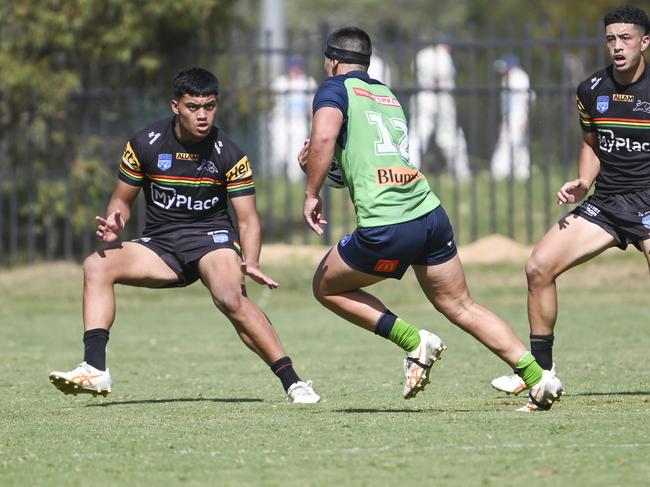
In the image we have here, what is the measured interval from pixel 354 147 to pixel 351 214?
46.7ft

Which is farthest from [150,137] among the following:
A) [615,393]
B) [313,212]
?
[615,393]

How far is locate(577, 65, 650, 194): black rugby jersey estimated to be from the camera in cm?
823

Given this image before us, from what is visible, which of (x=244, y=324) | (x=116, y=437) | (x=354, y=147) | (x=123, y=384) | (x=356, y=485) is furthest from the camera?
(x=123, y=384)

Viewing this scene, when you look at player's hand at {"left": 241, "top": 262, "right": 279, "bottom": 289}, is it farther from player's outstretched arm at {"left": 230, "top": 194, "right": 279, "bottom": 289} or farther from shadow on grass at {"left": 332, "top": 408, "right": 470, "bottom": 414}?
shadow on grass at {"left": 332, "top": 408, "right": 470, "bottom": 414}

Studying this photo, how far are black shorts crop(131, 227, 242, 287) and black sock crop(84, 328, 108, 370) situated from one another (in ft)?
1.91

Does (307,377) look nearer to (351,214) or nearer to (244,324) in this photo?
(244,324)

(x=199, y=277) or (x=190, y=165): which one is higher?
(x=190, y=165)


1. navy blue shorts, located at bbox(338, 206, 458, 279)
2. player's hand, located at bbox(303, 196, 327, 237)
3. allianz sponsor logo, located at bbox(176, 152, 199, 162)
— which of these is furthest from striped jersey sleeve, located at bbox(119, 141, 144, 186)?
navy blue shorts, located at bbox(338, 206, 458, 279)

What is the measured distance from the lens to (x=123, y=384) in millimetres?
9984

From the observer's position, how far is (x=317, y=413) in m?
7.82

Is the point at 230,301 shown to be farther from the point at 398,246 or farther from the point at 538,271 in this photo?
the point at 538,271

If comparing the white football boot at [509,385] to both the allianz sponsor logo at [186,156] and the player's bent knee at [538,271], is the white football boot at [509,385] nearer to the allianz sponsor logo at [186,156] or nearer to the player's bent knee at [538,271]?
the player's bent knee at [538,271]

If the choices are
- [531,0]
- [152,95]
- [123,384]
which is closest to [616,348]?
[123,384]

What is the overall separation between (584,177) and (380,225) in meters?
1.72
